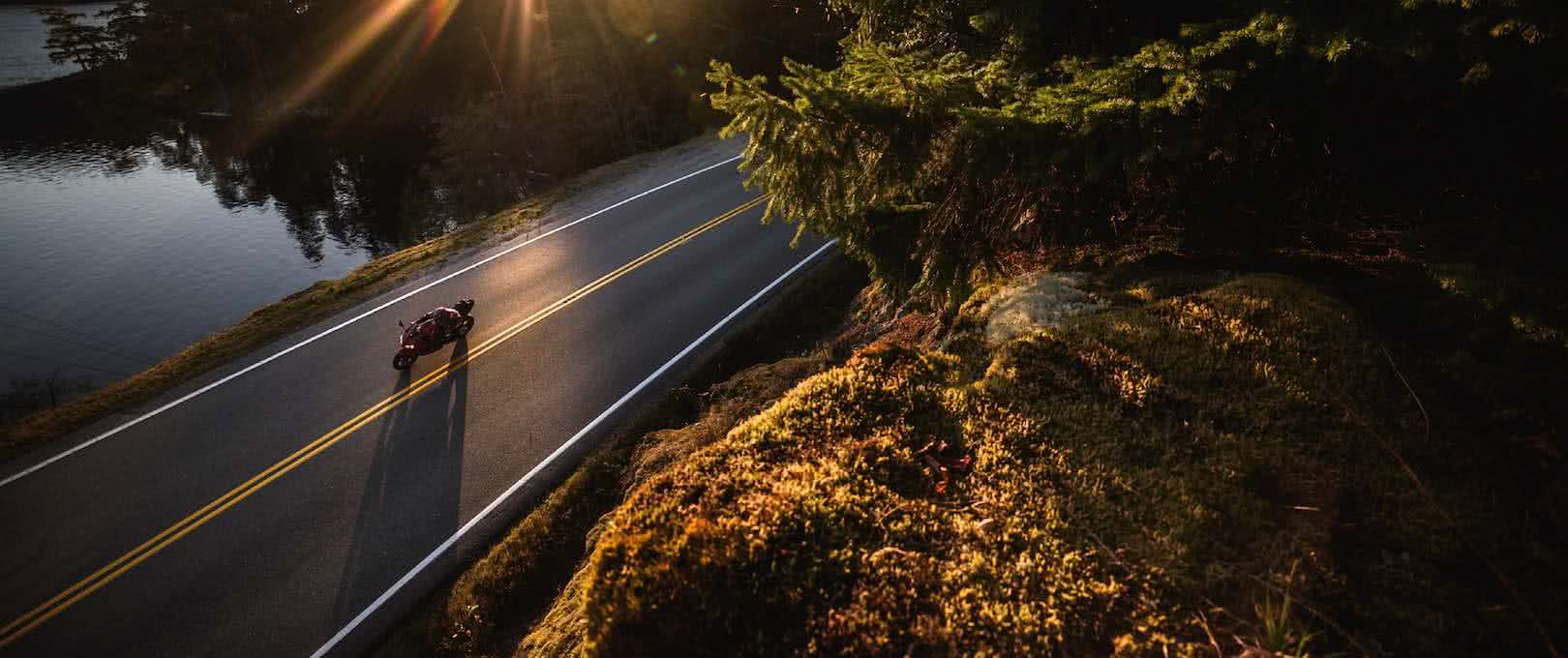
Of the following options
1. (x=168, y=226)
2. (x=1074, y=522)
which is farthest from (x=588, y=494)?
(x=168, y=226)

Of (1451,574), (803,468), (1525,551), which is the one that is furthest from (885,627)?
(1525,551)

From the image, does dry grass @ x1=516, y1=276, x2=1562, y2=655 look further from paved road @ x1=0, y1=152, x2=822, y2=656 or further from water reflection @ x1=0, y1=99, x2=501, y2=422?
water reflection @ x1=0, y1=99, x2=501, y2=422

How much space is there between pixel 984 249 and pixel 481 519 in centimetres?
820

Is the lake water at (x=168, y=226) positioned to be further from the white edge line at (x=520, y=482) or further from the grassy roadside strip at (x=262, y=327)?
the white edge line at (x=520, y=482)

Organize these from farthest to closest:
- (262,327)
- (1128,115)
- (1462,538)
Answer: (262,327), (1128,115), (1462,538)

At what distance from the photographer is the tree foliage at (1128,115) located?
4.92 metres

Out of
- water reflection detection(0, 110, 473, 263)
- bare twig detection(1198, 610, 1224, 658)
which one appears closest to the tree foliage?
bare twig detection(1198, 610, 1224, 658)

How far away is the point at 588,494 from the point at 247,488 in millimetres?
5610

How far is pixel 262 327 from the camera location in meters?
16.1

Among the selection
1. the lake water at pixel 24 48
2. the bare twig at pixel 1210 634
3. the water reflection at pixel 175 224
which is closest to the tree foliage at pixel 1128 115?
the bare twig at pixel 1210 634

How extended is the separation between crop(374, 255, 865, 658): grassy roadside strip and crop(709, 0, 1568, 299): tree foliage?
2884mm

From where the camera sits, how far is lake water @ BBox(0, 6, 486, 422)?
23.7m

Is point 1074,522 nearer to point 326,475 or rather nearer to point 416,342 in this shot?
point 326,475

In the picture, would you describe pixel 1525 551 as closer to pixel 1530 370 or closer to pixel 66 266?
pixel 1530 370
